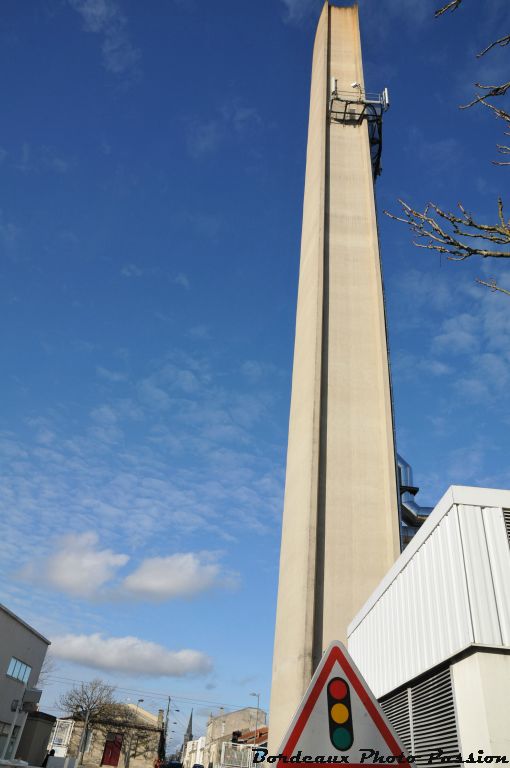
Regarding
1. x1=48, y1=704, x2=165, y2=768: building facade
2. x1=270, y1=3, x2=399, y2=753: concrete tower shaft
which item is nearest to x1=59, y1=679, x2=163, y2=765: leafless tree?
x1=48, y1=704, x2=165, y2=768: building facade

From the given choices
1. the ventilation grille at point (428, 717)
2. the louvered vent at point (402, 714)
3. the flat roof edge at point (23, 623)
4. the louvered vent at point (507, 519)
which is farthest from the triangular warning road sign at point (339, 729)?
A: the flat roof edge at point (23, 623)

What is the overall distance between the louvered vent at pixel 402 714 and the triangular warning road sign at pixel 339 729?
598cm

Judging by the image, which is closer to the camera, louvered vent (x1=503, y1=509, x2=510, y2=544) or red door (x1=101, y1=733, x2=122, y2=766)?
louvered vent (x1=503, y1=509, x2=510, y2=544)

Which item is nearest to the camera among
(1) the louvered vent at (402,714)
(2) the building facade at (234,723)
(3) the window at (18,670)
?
(1) the louvered vent at (402,714)

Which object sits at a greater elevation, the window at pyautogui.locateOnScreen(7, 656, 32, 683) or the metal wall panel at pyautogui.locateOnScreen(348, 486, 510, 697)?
the window at pyautogui.locateOnScreen(7, 656, 32, 683)

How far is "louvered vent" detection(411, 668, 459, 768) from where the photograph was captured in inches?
276

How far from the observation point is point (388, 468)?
18.8m

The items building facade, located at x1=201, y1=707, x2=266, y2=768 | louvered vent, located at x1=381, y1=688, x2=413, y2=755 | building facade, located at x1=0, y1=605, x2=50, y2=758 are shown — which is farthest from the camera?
building facade, located at x1=201, y1=707, x2=266, y2=768

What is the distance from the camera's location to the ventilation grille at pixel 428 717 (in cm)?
702

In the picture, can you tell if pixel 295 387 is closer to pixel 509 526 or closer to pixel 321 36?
pixel 509 526

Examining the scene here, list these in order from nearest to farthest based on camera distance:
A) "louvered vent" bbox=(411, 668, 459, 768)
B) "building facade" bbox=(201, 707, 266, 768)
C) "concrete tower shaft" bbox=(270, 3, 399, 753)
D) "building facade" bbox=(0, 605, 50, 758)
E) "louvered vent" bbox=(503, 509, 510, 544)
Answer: "louvered vent" bbox=(411, 668, 459, 768), "louvered vent" bbox=(503, 509, 510, 544), "concrete tower shaft" bbox=(270, 3, 399, 753), "building facade" bbox=(0, 605, 50, 758), "building facade" bbox=(201, 707, 266, 768)

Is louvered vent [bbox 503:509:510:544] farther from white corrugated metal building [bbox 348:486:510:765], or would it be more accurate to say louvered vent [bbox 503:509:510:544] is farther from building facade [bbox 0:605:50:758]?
building facade [bbox 0:605:50:758]

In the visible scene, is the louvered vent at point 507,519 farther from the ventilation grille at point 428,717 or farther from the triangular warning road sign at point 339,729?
the triangular warning road sign at point 339,729

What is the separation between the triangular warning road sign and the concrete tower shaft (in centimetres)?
1324
